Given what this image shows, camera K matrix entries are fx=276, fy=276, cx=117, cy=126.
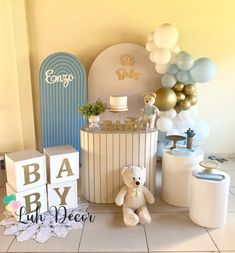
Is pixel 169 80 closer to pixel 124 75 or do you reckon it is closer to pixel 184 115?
pixel 184 115

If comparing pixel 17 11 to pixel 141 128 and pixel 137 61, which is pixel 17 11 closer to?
pixel 137 61

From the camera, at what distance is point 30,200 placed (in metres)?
2.37

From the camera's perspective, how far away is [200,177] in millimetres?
2287

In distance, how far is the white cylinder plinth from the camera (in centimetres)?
221

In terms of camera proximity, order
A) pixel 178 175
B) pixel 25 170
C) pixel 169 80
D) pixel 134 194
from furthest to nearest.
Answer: pixel 169 80 < pixel 178 175 < pixel 134 194 < pixel 25 170

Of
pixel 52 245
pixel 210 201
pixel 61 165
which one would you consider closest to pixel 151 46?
pixel 61 165

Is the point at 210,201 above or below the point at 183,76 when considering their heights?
below

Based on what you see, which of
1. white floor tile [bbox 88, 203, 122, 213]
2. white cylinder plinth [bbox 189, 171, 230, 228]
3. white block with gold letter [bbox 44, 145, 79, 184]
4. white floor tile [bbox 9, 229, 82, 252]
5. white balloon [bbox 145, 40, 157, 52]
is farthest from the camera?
white balloon [bbox 145, 40, 157, 52]

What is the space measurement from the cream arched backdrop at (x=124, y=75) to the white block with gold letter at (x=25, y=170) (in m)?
1.36

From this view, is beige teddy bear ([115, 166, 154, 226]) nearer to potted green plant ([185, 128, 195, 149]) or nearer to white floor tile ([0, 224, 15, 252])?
potted green plant ([185, 128, 195, 149])

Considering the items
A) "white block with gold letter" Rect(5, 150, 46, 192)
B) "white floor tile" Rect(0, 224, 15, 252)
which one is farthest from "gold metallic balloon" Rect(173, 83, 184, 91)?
"white floor tile" Rect(0, 224, 15, 252)

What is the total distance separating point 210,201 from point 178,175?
0.43 m

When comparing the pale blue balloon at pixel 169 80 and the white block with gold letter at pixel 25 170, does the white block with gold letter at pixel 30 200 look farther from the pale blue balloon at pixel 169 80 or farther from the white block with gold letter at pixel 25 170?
the pale blue balloon at pixel 169 80

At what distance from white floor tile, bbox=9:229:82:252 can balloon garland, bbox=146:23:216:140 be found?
5.40 ft
